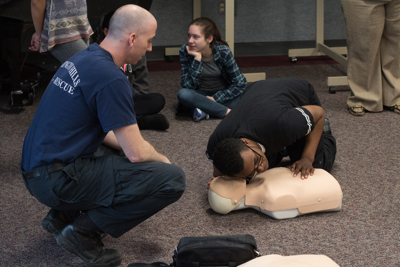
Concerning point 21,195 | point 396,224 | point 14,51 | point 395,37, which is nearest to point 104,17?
point 14,51

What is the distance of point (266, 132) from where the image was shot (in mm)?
1773

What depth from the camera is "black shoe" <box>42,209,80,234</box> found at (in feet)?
5.09

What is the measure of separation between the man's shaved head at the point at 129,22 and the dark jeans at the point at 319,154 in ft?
2.66

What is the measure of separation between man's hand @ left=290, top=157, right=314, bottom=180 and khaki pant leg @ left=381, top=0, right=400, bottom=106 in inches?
47.4

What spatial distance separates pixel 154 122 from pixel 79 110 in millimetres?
1268

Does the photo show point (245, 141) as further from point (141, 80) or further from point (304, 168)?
point (141, 80)

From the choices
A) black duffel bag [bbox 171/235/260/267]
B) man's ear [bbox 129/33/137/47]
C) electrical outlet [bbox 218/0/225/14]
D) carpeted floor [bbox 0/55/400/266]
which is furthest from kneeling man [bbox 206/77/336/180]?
electrical outlet [bbox 218/0/225/14]

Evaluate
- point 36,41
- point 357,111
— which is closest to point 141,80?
point 36,41

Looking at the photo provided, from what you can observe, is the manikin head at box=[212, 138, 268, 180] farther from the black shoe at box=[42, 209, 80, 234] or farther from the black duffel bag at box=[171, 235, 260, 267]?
the black shoe at box=[42, 209, 80, 234]

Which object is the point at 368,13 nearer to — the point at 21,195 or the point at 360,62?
the point at 360,62

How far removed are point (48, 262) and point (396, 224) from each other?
113cm

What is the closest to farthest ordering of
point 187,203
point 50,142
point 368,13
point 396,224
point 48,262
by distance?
point 50,142 → point 48,262 → point 396,224 → point 187,203 → point 368,13

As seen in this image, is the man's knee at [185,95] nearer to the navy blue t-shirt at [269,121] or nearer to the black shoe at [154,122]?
the black shoe at [154,122]

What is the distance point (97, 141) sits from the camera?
149 centimetres
